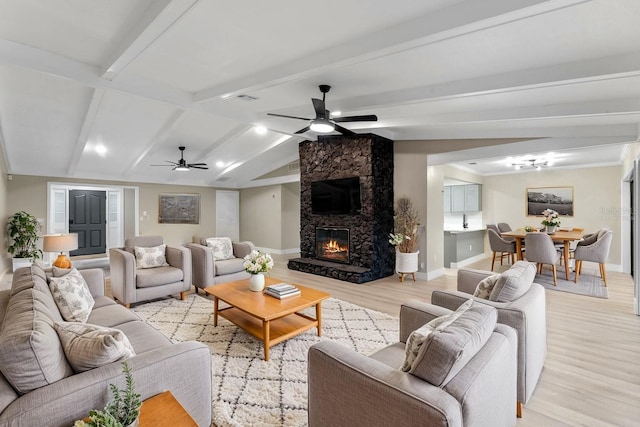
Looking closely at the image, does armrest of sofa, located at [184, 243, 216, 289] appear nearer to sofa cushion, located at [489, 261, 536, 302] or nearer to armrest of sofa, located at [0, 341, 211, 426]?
armrest of sofa, located at [0, 341, 211, 426]

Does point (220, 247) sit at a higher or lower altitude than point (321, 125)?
lower

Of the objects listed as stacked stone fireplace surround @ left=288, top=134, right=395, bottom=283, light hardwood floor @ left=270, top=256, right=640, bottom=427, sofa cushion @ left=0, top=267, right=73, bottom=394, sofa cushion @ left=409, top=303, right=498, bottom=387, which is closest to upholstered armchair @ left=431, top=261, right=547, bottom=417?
light hardwood floor @ left=270, top=256, right=640, bottom=427

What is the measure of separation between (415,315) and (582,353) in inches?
77.8

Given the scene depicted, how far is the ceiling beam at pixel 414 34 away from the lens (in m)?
1.83

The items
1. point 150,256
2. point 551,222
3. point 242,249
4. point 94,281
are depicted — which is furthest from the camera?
point 551,222

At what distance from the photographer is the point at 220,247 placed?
5.04 metres

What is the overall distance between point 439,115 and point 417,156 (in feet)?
5.05

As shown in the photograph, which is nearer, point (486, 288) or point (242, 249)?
point (486, 288)

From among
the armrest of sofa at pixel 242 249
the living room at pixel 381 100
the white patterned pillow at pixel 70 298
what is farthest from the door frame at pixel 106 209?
the white patterned pillow at pixel 70 298

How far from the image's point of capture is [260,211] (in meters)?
9.95

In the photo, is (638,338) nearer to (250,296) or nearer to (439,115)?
(439,115)

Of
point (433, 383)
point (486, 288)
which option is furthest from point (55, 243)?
point (486, 288)

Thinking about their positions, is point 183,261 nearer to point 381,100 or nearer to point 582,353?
point 381,100

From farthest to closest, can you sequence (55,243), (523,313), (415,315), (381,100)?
(55,243)
(381,100)
(415,315)
(523,313)
